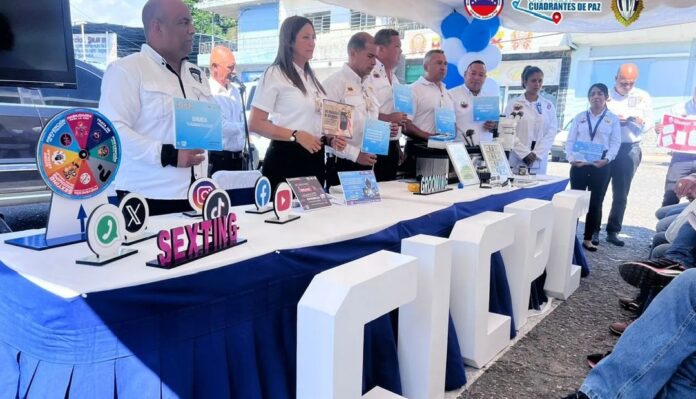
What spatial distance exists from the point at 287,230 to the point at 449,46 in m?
3.47

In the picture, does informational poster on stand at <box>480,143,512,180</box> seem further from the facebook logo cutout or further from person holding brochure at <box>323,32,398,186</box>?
the facebook logo cutout

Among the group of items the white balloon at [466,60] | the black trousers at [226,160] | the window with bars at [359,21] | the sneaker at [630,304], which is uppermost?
the window with bars at [359,21]

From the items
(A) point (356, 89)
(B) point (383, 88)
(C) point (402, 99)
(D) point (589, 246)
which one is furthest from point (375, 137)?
(D) point (589, 246)

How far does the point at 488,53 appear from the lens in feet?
15.1

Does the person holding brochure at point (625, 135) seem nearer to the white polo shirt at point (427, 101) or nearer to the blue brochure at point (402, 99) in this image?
the white polo shirt at point (427, 101)

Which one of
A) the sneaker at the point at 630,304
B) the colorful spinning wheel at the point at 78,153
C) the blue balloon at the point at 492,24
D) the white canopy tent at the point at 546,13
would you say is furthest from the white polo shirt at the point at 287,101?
the blue balloon at the point at 492,24

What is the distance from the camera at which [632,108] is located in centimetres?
415

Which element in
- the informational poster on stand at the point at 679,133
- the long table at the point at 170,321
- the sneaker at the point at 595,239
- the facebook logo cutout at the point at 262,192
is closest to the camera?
the long table at the point at 170,321

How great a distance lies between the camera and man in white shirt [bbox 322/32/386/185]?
2.42 metres

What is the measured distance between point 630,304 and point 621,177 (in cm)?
192

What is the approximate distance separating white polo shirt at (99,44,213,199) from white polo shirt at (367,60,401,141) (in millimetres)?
1416

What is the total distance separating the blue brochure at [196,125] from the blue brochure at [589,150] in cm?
323

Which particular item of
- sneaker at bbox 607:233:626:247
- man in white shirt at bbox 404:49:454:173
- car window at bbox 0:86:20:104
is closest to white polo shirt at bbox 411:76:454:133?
man in white shirt at bbox 404:49:454:173

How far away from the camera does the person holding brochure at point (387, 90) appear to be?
2.81 meters
